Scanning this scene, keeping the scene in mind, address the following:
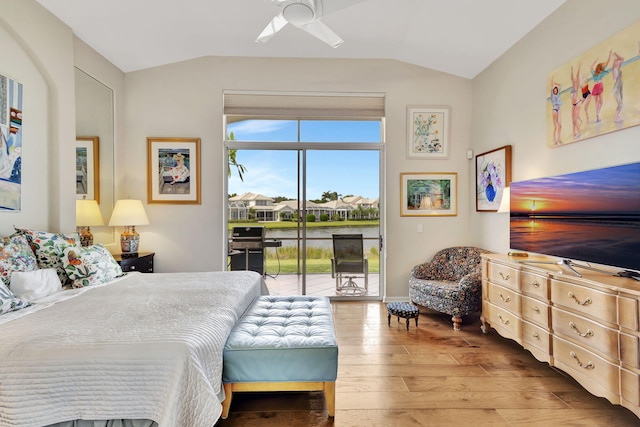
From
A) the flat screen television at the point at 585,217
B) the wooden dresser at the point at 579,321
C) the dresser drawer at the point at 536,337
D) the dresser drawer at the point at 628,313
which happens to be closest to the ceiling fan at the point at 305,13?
the flat screen television at the point at 585,217

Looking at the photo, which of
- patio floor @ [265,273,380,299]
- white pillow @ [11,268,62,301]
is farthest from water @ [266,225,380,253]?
white pillow @ [11,268,62,301]

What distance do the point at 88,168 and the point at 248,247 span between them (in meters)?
2.06

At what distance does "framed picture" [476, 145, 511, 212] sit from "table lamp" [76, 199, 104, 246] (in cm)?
442

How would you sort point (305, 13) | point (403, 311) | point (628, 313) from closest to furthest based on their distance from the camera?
point (628, 313), point (305, 13), point (403, 311)

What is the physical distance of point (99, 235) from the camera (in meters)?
3.99

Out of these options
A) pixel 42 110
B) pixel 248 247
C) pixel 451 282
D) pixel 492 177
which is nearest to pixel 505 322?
pixel 451 282

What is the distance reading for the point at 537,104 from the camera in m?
3.34

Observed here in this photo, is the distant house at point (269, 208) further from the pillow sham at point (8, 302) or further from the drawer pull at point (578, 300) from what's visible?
the drawer pull at point (578, 300)

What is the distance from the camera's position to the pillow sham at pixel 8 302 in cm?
196

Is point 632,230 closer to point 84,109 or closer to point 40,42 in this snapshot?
point 40,42

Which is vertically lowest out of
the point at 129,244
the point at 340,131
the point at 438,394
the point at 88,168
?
the point at 438,394

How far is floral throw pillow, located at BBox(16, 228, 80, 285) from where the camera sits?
102 inches

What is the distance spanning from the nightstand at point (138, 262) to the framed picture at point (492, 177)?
13.5 feet

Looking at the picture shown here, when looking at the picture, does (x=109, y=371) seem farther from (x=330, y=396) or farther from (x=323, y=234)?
(x=323, y=234)
